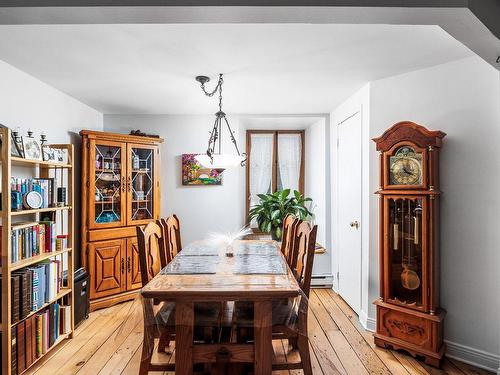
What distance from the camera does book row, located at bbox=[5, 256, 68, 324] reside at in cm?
223

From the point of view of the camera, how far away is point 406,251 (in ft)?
8.55

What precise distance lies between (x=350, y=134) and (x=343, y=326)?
1970 mm

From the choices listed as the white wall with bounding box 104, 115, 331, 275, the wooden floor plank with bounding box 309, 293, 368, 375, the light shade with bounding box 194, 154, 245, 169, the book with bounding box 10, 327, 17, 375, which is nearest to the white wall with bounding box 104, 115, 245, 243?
the white wall with bounding box 104, 115, 331, 275

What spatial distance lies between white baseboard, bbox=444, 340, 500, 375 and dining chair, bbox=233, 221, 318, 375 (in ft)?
4.19

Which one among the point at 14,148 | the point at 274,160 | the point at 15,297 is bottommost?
the point at 15,297

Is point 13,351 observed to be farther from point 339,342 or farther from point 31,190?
point 339,342

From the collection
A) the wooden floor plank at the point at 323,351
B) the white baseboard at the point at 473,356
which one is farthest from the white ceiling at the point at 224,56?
the wooden floor plank at the point at 323,351

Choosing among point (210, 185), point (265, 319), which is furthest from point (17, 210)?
point (210, 185)

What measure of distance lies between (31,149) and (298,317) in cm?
233

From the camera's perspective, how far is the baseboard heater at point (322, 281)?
Answer: 166 inches

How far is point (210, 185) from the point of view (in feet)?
14.2

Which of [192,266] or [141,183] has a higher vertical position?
[141,183]

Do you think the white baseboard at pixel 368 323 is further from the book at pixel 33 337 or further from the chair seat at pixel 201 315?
the book at pixel 33 337

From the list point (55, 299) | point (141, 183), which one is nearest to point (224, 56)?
point (141, 183)
